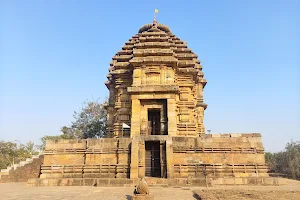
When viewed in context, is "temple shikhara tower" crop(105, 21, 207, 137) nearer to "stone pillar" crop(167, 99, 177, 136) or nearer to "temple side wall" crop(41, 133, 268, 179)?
"stone pillar" crop(167, 99, 177, 136)

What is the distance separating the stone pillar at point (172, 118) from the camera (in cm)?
1733

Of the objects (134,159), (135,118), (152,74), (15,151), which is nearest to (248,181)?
(134,159)

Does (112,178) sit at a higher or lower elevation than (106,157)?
lower

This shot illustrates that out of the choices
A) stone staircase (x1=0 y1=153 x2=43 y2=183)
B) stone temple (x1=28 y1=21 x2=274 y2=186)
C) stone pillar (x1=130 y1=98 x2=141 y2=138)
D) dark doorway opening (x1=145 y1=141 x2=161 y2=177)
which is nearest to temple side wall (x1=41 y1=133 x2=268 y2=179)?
stone temple (x1=28 y1=21 x2=274 y2=186)

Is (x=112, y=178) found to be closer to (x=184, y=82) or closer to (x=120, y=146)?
(x=120, y=146)

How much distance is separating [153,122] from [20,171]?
12.5 meters

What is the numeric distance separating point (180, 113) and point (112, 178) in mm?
7907

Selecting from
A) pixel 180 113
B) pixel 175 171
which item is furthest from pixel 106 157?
pixel 180 113

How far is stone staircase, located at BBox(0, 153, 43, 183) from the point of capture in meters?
19.9

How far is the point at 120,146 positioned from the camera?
15734mm

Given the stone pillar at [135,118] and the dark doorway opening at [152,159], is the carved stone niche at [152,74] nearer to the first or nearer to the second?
the stone pillar at [135,118]

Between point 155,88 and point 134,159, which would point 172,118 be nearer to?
point 155,88

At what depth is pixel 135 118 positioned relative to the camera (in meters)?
17.9

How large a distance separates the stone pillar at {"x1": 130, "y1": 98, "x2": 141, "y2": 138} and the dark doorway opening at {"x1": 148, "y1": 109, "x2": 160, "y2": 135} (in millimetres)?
1492
